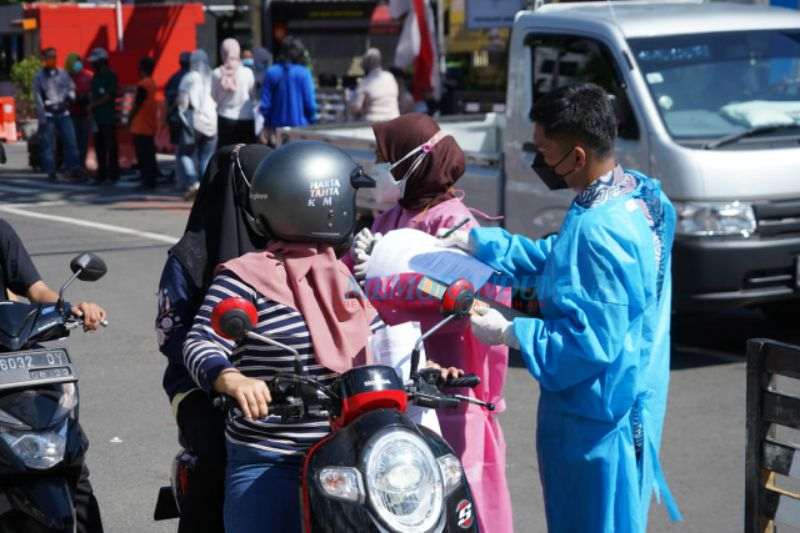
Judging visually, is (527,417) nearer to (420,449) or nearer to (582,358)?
(582,358)

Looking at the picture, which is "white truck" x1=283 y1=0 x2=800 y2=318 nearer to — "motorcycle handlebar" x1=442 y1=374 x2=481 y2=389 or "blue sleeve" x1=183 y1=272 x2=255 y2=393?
"motorcycle handlebar" x1=442 y1=374 x2=481 y2=389

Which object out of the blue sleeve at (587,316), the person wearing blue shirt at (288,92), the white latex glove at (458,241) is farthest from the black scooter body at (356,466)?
the person wearing blue shirt at (288,92)

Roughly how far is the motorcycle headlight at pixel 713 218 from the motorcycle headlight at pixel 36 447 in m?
4.92

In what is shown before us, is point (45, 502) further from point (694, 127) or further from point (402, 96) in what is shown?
point (402, 96)

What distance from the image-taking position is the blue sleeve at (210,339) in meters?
3.39

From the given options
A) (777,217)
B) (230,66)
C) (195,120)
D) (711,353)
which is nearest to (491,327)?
(777,217)

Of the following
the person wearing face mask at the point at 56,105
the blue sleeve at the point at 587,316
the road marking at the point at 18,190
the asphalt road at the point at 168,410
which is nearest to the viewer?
the blue sleeve at the point at 587,316

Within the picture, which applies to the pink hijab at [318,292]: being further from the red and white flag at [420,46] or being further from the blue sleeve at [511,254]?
the red and white flag at [420,46]

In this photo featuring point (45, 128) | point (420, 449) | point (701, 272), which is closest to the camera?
point (420, 449)

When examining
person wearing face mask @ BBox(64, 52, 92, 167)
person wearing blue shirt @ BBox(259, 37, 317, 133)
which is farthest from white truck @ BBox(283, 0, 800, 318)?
person wearing face mask @ BBox(64, 52, 92, 167)

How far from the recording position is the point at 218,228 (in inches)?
163

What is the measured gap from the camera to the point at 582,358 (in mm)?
3637

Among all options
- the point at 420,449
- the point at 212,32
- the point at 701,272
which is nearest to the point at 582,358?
the point at 420,449

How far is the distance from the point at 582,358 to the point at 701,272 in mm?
4857
